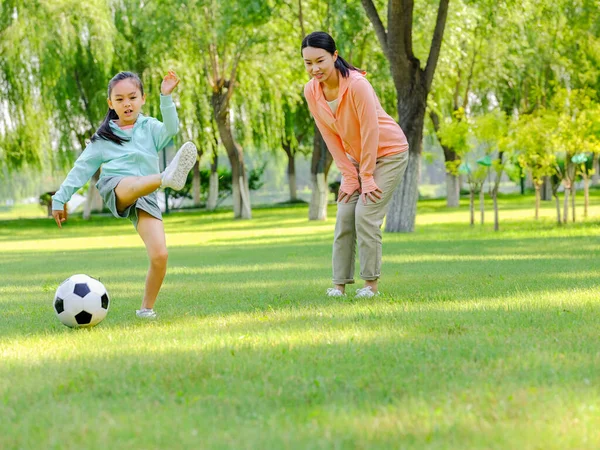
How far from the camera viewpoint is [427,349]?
4.88m

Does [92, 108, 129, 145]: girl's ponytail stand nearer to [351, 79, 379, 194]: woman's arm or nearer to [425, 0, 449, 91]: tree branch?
[351, 79, 379, 194]: woman's arm

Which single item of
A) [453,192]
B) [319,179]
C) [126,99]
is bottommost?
[453,192]

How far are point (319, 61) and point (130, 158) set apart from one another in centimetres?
162

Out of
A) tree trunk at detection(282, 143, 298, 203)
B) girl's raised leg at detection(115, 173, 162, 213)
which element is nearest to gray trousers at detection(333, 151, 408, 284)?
girl's raised leg at detection(115, 173, 162, 213)

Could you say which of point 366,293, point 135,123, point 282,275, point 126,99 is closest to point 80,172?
point 135,123

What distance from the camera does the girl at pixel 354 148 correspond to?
23.6 ft

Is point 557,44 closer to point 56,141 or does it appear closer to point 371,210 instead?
point 56,141

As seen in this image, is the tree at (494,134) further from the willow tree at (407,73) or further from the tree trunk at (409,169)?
the willow tree at (407,73)

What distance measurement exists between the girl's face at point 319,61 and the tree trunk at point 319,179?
22930 mm

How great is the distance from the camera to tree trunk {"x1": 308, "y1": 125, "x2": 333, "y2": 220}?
30.4 meters

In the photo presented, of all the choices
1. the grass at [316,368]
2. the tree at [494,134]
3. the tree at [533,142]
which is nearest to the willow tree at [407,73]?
the tree at [494,134]

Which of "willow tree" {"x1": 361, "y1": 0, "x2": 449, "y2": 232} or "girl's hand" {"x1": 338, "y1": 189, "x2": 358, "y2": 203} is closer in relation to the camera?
"girl's hand" {"x1": 338, "y1": 189, "x2": 358, "y2": 203}

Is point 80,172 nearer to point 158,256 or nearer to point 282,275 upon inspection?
point 158,256

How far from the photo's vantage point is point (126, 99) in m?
6.75
